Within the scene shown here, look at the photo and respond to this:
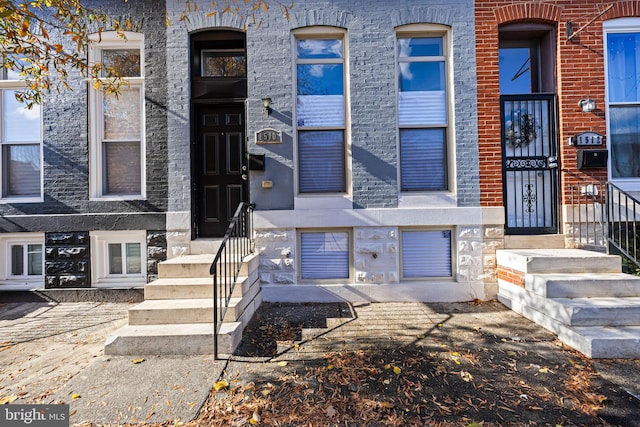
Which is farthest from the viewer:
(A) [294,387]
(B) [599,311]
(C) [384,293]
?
(C) [384,293]

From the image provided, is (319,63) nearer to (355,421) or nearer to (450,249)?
(450,249)

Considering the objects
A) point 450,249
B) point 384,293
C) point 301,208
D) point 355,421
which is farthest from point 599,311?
point 301,208

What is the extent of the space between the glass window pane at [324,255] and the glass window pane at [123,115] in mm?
3357

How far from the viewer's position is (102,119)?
550cm

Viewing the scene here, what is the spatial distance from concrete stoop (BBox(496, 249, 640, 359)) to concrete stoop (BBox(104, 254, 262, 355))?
143 inches

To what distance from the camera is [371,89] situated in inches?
205

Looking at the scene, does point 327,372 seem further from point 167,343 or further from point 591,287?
point 591,287

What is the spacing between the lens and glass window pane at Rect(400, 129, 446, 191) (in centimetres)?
534

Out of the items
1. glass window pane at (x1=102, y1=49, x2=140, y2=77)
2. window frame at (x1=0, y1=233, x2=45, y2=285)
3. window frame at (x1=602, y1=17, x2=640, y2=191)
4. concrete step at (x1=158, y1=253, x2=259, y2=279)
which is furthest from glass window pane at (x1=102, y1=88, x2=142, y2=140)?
window frame at (x1=602, y1=17, x2=640, y2=191)

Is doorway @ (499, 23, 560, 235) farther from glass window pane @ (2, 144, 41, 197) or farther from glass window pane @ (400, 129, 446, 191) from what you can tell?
glass window pane @ (2, 144, 41, 197)

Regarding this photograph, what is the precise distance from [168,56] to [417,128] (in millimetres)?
4153

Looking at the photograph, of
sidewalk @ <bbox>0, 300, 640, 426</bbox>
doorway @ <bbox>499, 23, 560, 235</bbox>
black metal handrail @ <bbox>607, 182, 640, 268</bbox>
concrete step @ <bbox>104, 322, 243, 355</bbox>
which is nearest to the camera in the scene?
sidewalk @ <bbox>0, 300, 640, 426</bbox>

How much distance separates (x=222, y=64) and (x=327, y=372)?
16.6 feet

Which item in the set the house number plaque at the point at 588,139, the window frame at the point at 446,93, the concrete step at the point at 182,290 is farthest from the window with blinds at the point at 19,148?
the house number plaque at the point at 588,139
